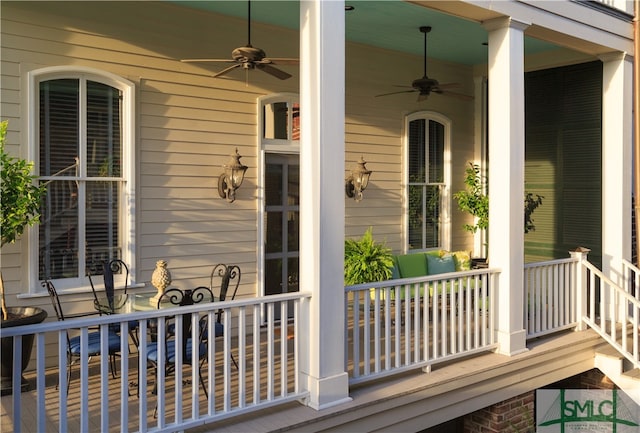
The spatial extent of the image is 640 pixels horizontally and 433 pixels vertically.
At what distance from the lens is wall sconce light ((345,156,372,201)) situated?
6.82m

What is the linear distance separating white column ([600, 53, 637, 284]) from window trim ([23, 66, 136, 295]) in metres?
4.84

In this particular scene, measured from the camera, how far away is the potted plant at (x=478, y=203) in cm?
751

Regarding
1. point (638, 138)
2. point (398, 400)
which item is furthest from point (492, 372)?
point (638, 138)

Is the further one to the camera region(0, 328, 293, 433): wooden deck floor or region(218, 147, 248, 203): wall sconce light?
region(218, 147, 248, 203): wall sconce light

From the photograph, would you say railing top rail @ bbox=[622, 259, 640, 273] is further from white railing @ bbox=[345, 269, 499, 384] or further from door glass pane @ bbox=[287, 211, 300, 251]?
door glass pane @ bbox=[287, 211, 300, 251]

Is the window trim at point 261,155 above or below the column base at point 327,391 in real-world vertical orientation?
above

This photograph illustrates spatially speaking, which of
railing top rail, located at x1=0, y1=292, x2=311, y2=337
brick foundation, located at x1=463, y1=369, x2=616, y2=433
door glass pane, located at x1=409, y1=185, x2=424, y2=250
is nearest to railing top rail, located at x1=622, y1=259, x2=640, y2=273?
brick foundation, located at x1=463, y1=369, x2=616, y2=433

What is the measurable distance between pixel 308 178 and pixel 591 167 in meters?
4.58

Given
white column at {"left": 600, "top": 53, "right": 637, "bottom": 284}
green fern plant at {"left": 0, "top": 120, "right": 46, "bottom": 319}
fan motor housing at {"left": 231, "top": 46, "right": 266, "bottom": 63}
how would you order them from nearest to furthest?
green fern plant at {"left": 0, "top": 120, "right": 46, "bottom": 319} < fan motor housing at {"left": 231, "top": 46, "right": 266, "bottom": 63} < white column at {"left": 600, "top": 53, "right": 637, "bottom": 284}

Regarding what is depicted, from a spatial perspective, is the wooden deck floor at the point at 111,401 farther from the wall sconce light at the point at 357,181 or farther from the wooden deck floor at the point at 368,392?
the wall sconce light at the point at 357,181

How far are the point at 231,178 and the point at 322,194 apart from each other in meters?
2.12

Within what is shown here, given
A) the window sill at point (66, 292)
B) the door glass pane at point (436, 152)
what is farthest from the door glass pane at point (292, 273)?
the door glass pane at point (436, 152)

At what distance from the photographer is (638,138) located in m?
6.15

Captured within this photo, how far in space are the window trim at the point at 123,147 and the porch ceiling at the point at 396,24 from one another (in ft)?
3.39
